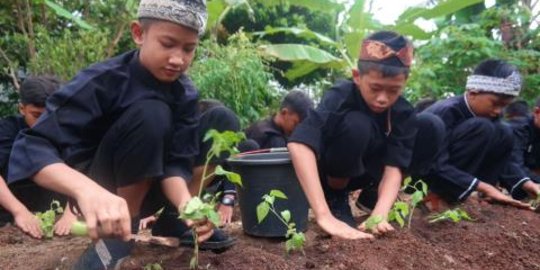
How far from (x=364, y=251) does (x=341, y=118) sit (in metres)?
0.63

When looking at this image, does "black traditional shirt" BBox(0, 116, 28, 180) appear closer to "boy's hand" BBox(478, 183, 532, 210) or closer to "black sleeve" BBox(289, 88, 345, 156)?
"black sleeve" BBox(289, 88, 345, 156)

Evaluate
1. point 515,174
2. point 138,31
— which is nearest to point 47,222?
point 138,31

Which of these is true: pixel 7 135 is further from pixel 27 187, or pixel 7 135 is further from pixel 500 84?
pixel 500 84

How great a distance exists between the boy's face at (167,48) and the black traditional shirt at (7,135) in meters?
1.35

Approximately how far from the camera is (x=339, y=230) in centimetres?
208

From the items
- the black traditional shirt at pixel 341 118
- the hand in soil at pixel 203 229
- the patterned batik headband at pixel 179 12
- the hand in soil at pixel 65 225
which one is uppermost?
the patterned batik headband at pixel 179 12

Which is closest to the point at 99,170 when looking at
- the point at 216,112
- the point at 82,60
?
the point at 216,112

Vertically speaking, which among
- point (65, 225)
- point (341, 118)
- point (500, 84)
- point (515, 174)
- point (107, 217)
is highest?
point (500, 84)

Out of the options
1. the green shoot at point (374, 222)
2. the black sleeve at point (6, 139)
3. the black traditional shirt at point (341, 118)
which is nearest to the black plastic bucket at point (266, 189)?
the black traditional shirt at point (341, 118)

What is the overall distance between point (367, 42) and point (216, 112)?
26.7 inches

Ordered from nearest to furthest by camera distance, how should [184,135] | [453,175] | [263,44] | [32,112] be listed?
[184,135]
[32,112]
[453,175]
[263,44]

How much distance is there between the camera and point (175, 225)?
7.21 feet

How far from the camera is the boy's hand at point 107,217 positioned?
1245 mm

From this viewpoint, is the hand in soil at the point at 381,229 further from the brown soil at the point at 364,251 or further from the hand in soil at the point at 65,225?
the hand in soil at the point at 65,225
